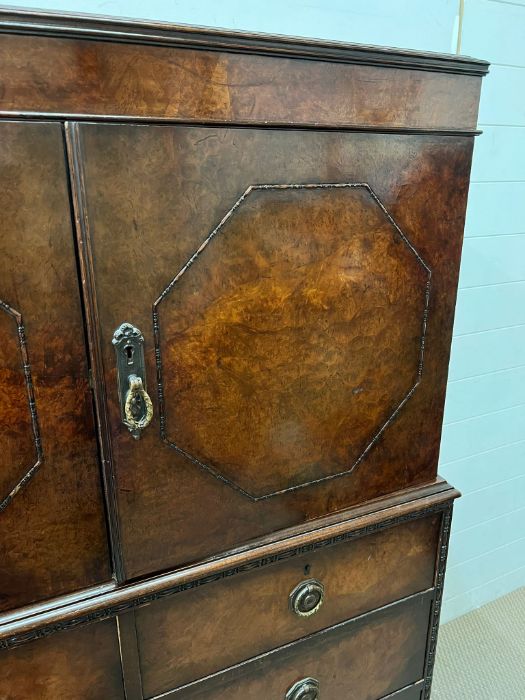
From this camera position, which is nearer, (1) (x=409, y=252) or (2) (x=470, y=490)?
(1) (x=409, y=252)

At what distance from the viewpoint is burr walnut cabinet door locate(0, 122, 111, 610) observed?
0.60 metres

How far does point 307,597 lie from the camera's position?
0.94 m

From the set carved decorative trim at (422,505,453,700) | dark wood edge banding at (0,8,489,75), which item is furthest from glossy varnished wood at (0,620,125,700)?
dark wood edge banding at (0,8,489,75)

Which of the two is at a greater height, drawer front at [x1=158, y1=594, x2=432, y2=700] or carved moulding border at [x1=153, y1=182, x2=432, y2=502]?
carved moulding border at [x1=153, y1=182, x2=432, y2=502]

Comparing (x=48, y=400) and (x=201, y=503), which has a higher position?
(x=48, y=400)

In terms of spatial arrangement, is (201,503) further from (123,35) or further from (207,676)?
(123,35)

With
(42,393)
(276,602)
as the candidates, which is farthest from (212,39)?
(276,602)

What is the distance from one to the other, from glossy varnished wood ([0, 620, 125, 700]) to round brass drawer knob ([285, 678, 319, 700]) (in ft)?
1.11

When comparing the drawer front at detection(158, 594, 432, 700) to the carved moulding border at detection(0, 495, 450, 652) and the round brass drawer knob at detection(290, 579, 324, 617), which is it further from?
the carved moulding border at detection(0, 495, 450, 652)

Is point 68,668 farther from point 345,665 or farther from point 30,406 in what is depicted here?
point 345,665

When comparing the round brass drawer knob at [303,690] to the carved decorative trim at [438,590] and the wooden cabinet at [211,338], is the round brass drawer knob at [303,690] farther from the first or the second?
the carved decorative trim at [438,590]

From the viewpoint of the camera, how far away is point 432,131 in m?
0.79

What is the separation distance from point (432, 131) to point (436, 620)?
3.19 ft

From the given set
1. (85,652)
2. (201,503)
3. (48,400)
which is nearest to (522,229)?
(201,503)
